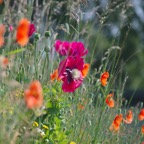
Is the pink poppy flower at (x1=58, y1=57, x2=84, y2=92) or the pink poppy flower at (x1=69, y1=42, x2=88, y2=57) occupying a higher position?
the pink poppy flower at (x1=69, y1=42, x2=88, y2=57)

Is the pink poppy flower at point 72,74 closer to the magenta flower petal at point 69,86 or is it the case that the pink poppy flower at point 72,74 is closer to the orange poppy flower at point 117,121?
the magenta flower petal at point 69,86

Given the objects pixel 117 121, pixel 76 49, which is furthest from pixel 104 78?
pixel 76 49

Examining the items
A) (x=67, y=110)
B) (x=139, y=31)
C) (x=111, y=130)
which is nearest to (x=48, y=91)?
(x=67, y=110)

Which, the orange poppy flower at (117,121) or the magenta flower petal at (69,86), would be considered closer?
the magenta flower petal at (69,86)

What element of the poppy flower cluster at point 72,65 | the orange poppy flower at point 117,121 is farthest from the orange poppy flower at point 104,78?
the poppy flower cluster at point 72,65

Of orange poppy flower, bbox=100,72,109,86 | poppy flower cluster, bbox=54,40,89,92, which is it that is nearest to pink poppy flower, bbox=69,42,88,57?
poppy flower cluster, bbox=54,40,89,92

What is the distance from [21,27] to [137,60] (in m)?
19.6

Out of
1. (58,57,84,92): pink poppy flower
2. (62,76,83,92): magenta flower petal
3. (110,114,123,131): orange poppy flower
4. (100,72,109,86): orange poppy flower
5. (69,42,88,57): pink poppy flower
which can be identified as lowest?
(110,114,123,131): orange poppy flower

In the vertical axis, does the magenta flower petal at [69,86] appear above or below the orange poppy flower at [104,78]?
above

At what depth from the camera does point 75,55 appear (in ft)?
9.93

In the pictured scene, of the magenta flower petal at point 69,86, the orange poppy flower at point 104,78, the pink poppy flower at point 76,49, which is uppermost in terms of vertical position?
the pink poppy flower at point 76,49

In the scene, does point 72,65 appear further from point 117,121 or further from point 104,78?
point 117,121

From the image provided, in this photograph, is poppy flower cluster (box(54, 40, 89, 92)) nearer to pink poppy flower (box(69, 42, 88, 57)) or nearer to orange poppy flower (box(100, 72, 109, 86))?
pink poppy flower (box(69, 42, 88, 57))

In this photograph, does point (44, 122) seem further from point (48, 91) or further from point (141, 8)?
point (141, 8)
